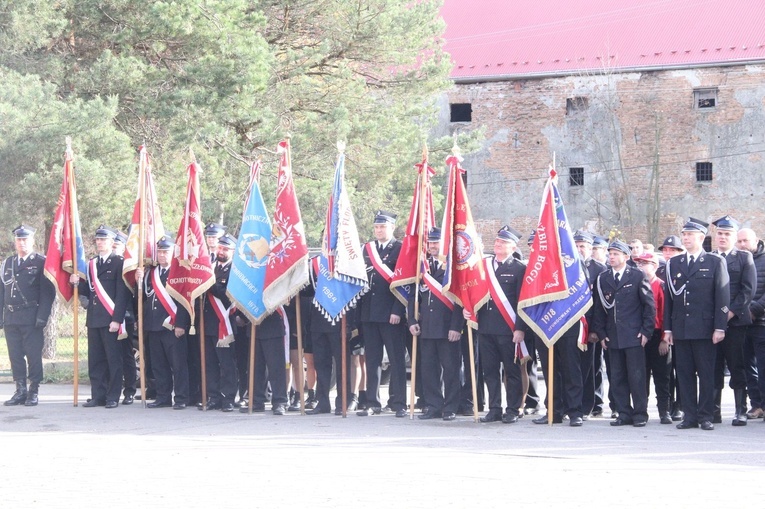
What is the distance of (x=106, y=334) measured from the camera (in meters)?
12.5

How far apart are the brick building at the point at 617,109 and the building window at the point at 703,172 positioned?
3 cm

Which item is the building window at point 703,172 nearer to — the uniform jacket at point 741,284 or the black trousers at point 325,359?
the uniform jacket at point 741,284

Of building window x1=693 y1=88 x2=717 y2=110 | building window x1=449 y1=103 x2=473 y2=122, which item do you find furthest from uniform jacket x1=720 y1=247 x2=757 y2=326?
building window x1=449 y1=103 x2=473 y2=122

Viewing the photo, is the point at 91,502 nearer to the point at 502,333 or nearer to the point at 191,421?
the point at 191,421

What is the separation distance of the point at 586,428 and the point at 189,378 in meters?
4.63

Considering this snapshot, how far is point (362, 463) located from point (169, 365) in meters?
4.78

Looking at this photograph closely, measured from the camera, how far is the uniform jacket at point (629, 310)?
1048 cm

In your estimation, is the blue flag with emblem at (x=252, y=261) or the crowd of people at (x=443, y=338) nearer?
the crowd of people at (x=443, y=338)

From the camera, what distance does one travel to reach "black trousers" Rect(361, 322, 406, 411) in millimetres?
11438

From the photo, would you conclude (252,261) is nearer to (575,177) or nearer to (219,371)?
(219,371)

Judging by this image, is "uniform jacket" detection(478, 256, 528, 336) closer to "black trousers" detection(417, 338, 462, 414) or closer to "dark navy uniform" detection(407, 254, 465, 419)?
"dark navy uniform" detection(407, 254, 465, 419)

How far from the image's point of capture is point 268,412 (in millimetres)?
11812

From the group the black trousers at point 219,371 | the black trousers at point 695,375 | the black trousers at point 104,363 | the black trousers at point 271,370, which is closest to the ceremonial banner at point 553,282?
the black trousers at point 695,375

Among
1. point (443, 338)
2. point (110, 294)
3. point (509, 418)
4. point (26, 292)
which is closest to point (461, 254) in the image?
point (443, 338)
